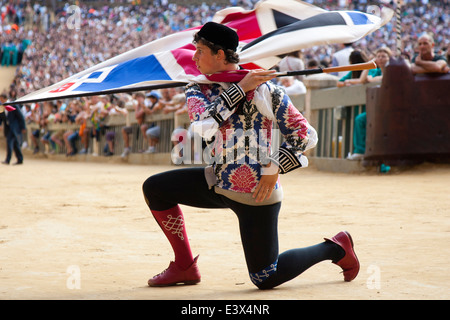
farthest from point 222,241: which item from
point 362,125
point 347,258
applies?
point 362,125

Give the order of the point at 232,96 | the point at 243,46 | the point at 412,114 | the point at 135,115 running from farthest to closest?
the point at 135,115, the point at 412,114, the point at 243,46, the point at 232,96

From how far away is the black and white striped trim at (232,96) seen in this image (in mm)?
3961

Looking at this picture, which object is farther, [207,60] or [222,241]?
[222,241]

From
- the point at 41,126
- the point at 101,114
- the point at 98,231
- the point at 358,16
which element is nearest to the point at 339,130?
the point at 98,231

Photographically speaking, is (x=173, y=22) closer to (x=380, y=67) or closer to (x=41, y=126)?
(x=41, y=126)

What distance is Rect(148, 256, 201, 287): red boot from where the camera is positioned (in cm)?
461

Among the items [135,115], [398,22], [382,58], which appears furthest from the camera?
[135,115]

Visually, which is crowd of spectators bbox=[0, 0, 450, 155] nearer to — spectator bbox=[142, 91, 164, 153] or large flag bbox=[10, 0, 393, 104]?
spectator bbox=[142, 91, 164, 153]

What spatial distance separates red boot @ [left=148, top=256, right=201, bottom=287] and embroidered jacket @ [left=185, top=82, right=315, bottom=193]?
2.20 ft

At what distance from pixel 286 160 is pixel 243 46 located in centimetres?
142

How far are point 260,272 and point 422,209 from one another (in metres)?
4.23

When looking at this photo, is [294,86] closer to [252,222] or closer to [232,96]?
[252,222]

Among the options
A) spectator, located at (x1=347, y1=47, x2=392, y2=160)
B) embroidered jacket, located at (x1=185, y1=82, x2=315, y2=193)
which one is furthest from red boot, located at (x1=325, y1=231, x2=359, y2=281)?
spectator, located at (x1=347, y1=47, x2=392, y2=160)

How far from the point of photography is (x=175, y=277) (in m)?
4.62
